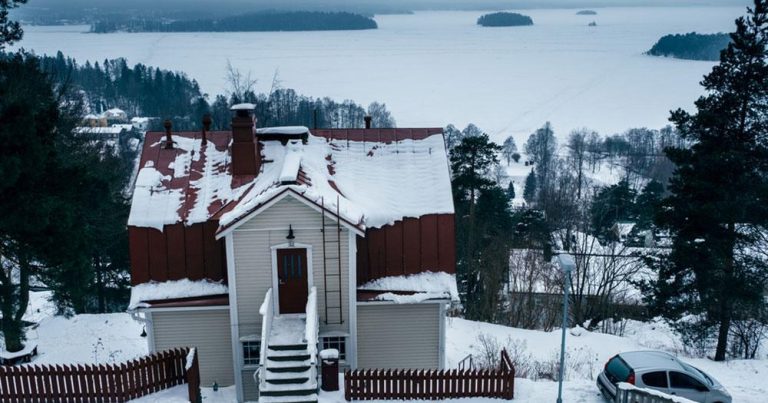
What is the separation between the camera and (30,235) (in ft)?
59.2

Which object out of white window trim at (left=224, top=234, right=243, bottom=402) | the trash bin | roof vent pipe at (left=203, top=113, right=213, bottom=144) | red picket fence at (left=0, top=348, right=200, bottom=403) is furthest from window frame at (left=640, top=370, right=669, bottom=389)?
roof vent pipe at (left=203, top=113, right=213, bottom=144)

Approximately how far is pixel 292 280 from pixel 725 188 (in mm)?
13990

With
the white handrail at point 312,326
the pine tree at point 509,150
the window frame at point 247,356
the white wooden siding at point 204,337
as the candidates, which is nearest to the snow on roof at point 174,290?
the white wooden siding at point 204,337

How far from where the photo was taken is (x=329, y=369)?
14195 mm

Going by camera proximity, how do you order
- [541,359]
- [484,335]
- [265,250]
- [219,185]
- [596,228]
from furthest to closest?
[596,228] < [484,335] < [541,359] < [219,185] < [265,250]

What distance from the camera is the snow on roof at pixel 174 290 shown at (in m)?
16.1

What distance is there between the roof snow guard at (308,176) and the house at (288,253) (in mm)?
45

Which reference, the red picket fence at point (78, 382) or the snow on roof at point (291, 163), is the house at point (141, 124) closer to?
the snow on roof at point (291, 163)

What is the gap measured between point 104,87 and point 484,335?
128 m

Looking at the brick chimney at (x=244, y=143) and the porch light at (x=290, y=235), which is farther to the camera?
the brick chimney at (x=244, y=143)

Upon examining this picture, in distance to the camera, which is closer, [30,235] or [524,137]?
[30,235]

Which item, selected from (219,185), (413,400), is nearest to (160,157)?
(219,185)

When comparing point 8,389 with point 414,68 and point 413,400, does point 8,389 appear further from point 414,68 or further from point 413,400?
→ point 414,68

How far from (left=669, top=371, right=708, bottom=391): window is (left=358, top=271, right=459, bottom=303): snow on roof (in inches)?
216
